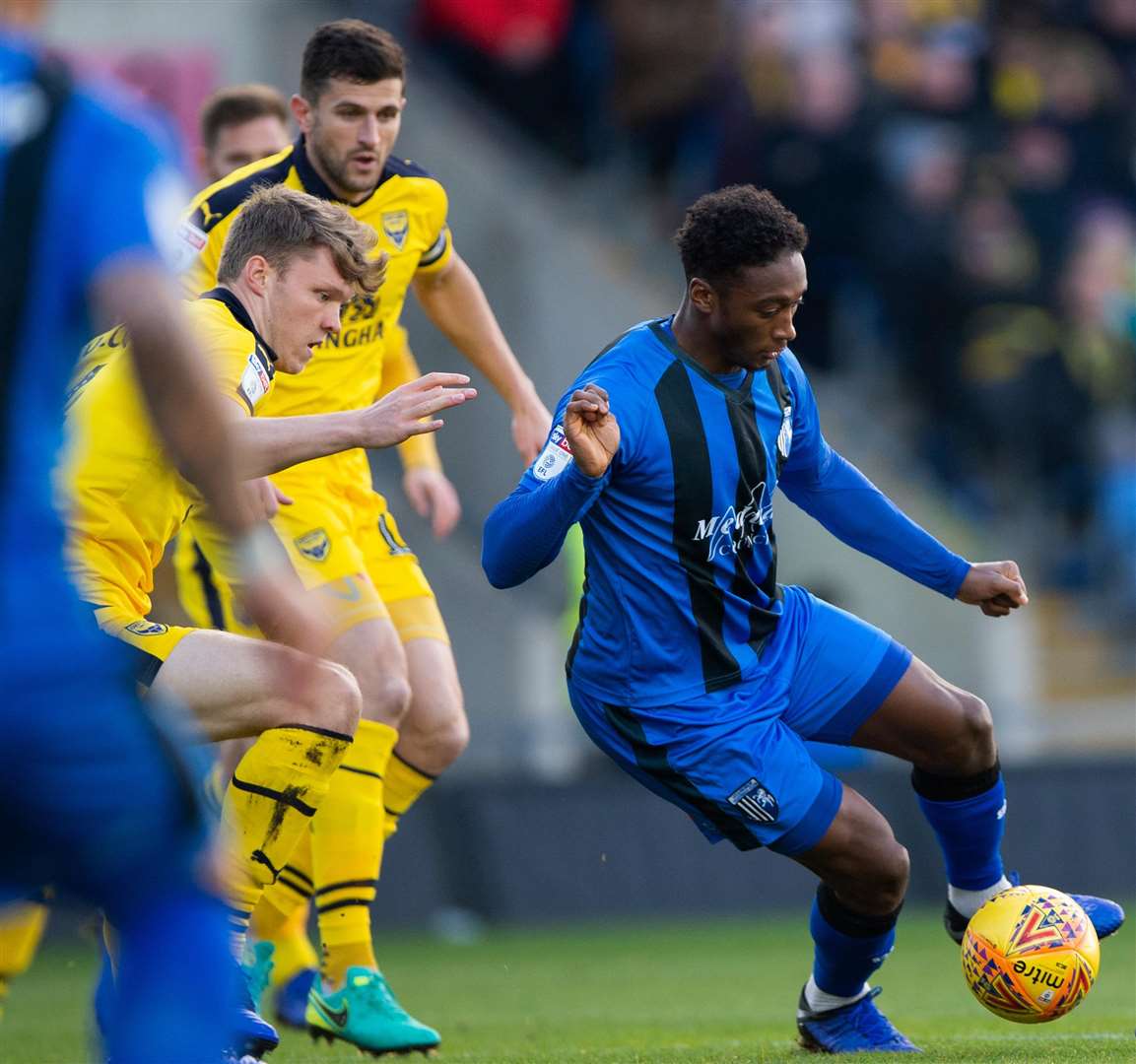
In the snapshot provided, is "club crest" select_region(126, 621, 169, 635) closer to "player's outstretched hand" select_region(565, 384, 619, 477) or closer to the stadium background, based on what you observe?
"player's outstretched hand" select_region(565, 384, 619, 477)

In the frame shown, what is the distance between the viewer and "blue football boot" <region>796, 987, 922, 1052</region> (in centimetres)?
546

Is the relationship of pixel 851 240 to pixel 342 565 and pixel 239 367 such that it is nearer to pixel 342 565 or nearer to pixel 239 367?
pixel 342 565

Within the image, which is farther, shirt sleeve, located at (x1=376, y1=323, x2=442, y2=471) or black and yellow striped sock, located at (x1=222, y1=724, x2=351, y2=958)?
shirt sleeve, located at (x1=376, y1=323, x2=442, y2=471)

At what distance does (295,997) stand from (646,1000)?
5.35 feet

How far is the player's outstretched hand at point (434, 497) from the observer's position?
6.88 meters

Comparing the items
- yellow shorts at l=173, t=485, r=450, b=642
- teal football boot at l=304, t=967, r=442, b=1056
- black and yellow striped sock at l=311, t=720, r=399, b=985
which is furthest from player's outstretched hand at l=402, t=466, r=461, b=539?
teal football boot at l=304, t=967, r=442, b=1056

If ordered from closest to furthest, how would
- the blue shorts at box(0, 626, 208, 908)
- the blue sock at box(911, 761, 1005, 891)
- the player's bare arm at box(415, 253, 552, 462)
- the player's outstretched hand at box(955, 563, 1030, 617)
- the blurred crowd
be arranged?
the blue shorts at box(0, 626, 208, 908)
the blue sock at box(911, 761, 1005, 891)
the player's outstretched hand at box(955, 563, 1030, 617)
the player's bare arm at box(415, 253, 552, 462)
the blurred crowd

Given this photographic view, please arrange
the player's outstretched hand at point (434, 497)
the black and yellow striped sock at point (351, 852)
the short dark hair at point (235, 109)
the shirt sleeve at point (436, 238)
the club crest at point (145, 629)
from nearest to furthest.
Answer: the club crest at point (145, 629), the black and yellow striped sock at point (351, 852), the shirt sleeve at point (436, 238), the player's outstretched hand at point (434, 497), the short dark hair at point (235, 109)

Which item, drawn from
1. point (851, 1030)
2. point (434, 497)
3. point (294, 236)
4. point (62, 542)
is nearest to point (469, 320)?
point (434, 497)

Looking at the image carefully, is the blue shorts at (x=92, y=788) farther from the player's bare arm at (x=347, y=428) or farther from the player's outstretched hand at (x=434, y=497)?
the player's outstretched hand at (x=434, y=497)

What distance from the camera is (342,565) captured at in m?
6.05

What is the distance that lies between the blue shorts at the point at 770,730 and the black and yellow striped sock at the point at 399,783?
1138 millimetres

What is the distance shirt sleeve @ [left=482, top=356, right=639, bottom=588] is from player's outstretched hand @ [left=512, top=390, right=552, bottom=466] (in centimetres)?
121

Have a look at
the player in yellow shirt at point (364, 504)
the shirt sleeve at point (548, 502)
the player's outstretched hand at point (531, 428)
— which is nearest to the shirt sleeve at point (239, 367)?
the shirt sleeve at point (548, 502)
